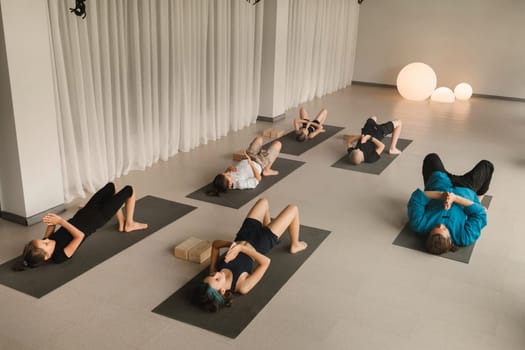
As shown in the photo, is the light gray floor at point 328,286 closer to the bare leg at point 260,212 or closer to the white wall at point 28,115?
the white wall at point 28,115

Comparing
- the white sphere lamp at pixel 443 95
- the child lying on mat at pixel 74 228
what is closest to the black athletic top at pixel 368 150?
the child lying on mat at pixel 74 228

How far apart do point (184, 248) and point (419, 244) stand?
1.82 meters

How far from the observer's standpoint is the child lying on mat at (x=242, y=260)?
10.2ft

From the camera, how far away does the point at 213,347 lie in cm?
287

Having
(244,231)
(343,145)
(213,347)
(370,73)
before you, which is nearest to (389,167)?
(343,145)

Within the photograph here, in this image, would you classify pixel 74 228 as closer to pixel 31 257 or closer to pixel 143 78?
pixel 31 257

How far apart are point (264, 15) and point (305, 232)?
4.01 m

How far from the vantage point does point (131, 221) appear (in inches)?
163

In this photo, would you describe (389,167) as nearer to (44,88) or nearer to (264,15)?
(264,15)

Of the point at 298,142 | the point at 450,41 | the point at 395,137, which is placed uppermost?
the point at 450,41

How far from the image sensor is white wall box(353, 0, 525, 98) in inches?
376

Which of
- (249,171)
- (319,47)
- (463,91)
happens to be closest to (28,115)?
(249,171)

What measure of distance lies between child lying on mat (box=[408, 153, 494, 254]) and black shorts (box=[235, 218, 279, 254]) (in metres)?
1.25

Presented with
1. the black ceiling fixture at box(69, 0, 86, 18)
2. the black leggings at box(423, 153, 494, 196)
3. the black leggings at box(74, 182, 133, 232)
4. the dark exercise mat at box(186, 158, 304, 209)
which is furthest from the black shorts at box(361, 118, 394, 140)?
the black ceiling fixture at box(69, 0, 86, 18)
